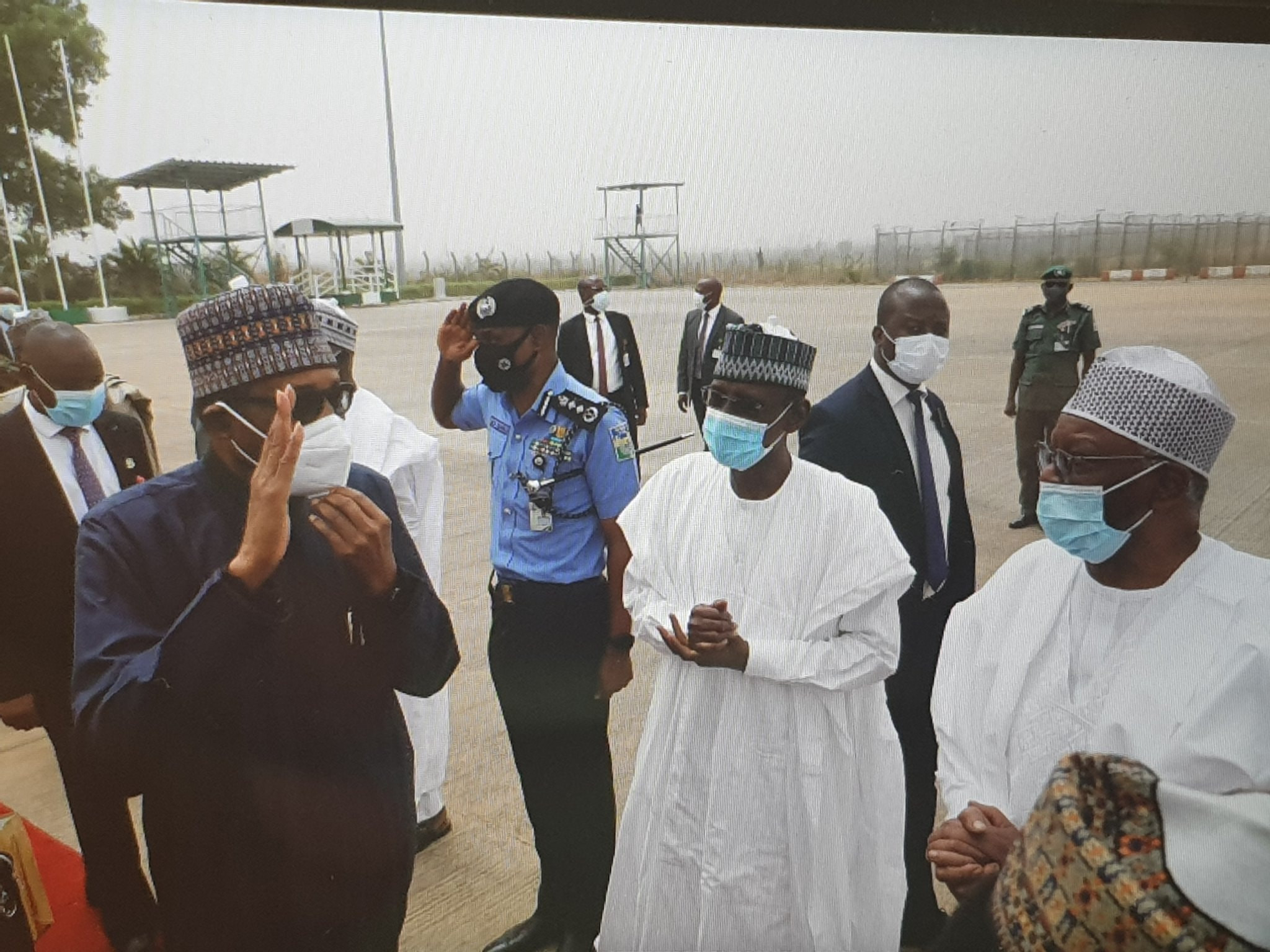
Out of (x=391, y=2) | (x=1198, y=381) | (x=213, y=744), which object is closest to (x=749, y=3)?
(x=391, y=2)

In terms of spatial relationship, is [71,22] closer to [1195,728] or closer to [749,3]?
[749,3]

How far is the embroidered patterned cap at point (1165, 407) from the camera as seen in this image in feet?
3.49

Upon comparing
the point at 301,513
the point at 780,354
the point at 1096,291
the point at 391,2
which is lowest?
the point at 301,513

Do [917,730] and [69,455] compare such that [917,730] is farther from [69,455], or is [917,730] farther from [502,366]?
[69,455]

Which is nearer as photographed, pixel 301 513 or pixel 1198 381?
pixel 1198 381

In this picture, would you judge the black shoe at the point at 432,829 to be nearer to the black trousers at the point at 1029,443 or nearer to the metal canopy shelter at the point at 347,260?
the metal canopy shelter at the point at 347,260

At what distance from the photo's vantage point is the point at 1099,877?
84 cm

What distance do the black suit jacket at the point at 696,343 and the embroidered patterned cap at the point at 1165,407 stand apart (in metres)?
0.68

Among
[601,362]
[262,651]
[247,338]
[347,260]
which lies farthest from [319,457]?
[601,362]

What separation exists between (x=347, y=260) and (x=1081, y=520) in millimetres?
1286

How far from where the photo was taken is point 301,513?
3.98ft

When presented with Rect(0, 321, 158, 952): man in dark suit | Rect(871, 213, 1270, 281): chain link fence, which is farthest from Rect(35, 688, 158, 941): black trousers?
Rect(871, 213, 1270, 281): chain link fence

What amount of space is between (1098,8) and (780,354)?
28.9 inches

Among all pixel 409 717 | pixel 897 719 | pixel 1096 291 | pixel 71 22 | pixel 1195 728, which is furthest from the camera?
pixel 409 717
